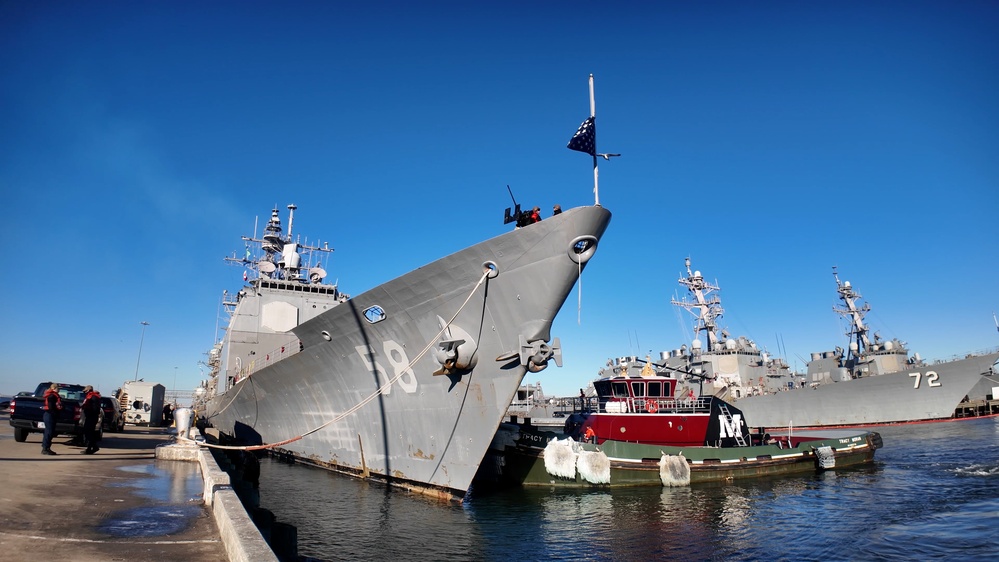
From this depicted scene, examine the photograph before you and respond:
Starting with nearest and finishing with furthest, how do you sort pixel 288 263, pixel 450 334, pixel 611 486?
pixel 450 334, pixel 611 486, pixel 288 263

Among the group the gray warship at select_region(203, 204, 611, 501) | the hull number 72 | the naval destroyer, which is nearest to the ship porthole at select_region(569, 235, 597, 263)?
the gray warship at select_region(203, 204, 611, 501)

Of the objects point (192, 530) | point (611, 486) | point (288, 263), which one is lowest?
point (611, 486)

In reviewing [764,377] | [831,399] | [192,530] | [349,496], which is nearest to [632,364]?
[764,377]

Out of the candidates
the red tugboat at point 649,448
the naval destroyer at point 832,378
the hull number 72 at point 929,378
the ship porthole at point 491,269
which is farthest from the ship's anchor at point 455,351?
the hull number 72 at point 929,378

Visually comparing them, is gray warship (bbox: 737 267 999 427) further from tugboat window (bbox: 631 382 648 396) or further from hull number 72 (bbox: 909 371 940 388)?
tugboat window (bbox: 631 382 648 396)

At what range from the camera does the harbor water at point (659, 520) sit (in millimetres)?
8508

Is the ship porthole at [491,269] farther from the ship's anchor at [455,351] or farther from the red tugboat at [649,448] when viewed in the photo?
the red tugboat at [649,448]

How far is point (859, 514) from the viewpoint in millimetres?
11484

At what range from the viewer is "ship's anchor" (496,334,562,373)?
31.6 ft

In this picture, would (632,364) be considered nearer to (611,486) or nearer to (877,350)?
(877,350)

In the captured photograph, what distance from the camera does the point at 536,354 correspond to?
31.6ft

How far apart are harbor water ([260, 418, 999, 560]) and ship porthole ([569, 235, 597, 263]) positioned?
4.95 meters

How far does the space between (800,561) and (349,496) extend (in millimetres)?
8769

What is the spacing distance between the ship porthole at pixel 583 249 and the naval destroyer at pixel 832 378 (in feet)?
64.3
